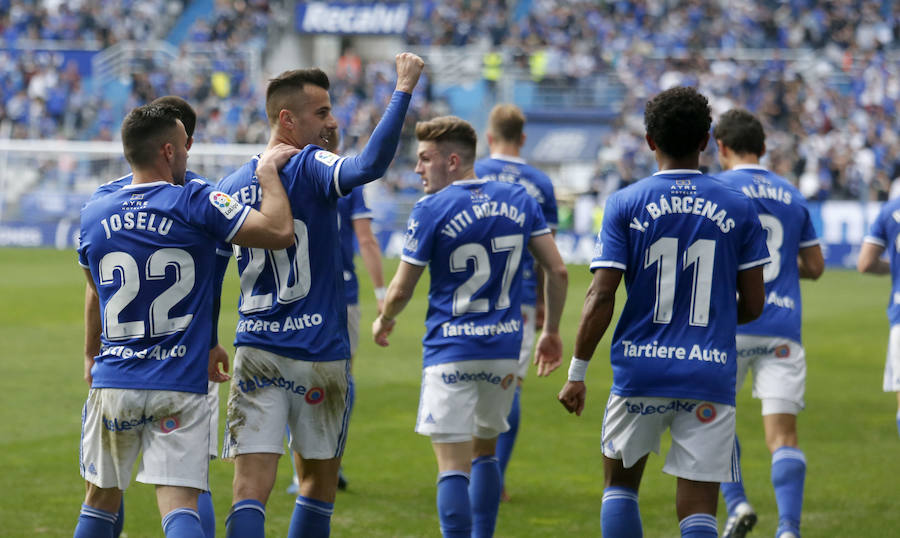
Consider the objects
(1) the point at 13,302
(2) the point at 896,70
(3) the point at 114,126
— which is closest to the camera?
(1) the point at 13,302

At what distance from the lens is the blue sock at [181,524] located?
401 centimetres

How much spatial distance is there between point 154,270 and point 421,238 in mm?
1620

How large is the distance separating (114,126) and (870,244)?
30.6m

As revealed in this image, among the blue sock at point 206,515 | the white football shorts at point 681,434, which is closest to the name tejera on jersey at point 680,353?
the white football shorts at point 681,434

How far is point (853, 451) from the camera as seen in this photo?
8.68m

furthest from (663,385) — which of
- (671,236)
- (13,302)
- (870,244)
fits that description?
(13,302)

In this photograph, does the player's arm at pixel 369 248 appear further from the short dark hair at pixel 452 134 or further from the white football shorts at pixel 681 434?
the white football shorts at pixel 681 434

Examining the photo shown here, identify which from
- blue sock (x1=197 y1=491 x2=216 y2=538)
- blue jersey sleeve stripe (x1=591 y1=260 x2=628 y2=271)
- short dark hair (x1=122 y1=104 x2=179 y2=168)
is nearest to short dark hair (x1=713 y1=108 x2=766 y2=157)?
blue jersey sleeve stripe (x1=591 y1=260 x2=628 y2=271)

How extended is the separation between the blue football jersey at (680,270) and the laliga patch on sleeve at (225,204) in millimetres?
1403

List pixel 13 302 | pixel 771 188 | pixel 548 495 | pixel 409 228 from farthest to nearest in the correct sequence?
pixel 13 302 < pixel 548 495 < pixel 771 188 < pixel 409 228

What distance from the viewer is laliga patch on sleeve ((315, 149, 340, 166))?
4.40 metres

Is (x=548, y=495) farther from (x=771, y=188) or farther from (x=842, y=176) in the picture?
(x=842, y=176)

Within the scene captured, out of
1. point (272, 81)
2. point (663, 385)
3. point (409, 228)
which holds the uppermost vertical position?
point (272, 81)

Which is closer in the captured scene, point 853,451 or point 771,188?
point 771,188
